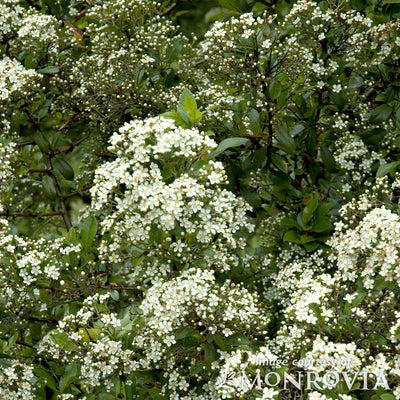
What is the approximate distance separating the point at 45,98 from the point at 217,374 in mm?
2675

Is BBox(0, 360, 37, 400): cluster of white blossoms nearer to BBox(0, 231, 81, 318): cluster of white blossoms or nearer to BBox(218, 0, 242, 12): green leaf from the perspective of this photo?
BBox(0, 231, 81, 318): cluster of white blossoms

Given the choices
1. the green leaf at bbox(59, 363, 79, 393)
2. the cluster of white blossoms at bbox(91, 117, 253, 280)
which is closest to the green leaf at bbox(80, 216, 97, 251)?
→ the cluster of white blossoms at bbox(91, 117, 253, 280)

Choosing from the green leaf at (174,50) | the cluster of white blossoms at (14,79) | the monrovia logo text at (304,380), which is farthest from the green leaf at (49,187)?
the monrovia logo text at (304,380)

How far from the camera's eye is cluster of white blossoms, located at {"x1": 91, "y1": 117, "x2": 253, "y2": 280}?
132 inches

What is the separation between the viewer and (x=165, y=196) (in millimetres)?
3291

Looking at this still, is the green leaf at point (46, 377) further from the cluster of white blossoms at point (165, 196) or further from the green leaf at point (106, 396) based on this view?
the cluster of white blossoms at point (165, 196)

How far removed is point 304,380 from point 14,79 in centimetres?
286

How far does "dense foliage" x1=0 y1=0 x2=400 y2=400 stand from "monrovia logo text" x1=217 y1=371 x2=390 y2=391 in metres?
0.01

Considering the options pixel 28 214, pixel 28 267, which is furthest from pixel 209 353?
pixel 28 214

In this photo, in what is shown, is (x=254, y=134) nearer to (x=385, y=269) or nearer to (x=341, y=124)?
(x=341, y=124)

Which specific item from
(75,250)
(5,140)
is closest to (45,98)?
(5,140)

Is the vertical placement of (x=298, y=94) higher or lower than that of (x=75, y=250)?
higher

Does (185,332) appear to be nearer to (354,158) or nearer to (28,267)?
(28,267)

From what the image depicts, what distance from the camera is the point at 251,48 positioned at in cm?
432
